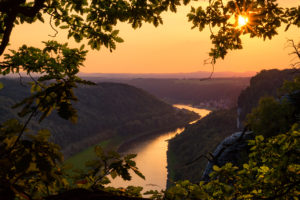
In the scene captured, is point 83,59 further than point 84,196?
Yes

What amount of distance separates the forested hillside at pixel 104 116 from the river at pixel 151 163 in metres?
19.5

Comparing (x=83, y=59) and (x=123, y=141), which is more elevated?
(x=83, y=59)

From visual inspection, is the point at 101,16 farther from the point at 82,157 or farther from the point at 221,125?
the point at 82,157

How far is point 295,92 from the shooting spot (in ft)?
81.0

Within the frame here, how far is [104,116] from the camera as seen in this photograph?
160 metres

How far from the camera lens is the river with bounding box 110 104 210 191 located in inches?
2972

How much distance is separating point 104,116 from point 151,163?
78670 millimetres

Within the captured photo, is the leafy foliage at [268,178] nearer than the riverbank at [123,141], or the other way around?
the leafy foliage at [268,178]

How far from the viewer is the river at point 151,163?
75500 millimetres

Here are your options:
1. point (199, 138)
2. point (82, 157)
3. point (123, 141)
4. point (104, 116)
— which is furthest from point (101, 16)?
point (104, 116)

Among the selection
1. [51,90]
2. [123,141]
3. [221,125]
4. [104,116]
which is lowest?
[123,141]

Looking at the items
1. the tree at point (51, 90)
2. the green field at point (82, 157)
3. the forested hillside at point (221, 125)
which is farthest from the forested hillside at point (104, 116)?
the tree at point (51, 90)

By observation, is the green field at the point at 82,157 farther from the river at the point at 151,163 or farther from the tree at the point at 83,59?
the tree at the point at 83,59

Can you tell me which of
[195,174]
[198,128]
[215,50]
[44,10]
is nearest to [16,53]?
[44,10]
